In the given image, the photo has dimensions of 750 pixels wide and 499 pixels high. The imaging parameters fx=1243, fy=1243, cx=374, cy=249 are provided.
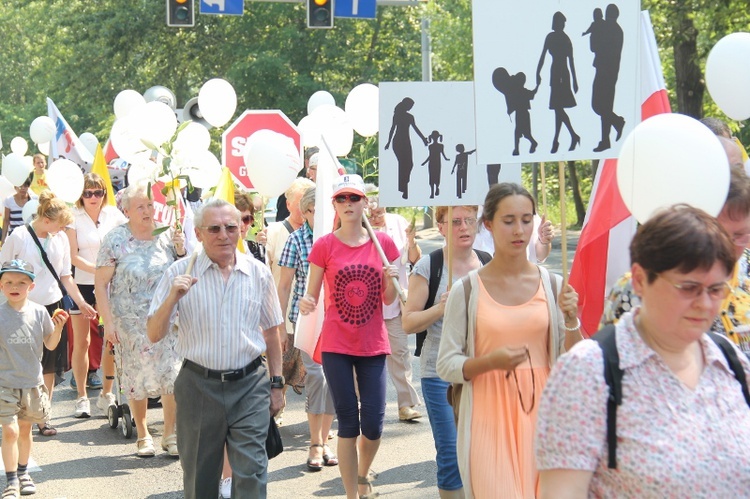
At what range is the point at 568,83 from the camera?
18.7 ft

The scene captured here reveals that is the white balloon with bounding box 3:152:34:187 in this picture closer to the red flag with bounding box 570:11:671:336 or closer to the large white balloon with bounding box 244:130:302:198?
the large white balloon with bounding box 244:130:302:198

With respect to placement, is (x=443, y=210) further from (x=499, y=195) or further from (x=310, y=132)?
(x=310, y=132)

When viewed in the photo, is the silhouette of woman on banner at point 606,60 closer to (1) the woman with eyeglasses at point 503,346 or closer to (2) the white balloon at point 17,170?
(1) the woman with eyeglasses at point 503,346

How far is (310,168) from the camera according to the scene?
1147 centimetres

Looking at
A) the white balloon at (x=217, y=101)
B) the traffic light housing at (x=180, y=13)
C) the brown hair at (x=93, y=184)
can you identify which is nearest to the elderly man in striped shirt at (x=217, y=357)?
the brown hair at (x=93, y=184)

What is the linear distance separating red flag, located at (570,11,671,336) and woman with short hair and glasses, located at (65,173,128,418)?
530 centimetres

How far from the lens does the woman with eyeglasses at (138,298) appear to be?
8.84 metres

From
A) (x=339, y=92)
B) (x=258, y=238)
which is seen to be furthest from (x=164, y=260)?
(x=339, y=92)

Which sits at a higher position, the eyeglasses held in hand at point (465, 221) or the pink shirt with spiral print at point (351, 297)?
the eyeglasses held in hand at point (465, 221)

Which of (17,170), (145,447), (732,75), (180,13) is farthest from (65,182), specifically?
(17,170)

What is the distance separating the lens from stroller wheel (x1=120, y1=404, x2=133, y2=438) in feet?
31.7

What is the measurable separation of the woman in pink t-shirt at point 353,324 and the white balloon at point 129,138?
7.40 ft

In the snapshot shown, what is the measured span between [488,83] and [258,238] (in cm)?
460

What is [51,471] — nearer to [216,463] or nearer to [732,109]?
[216,463]
